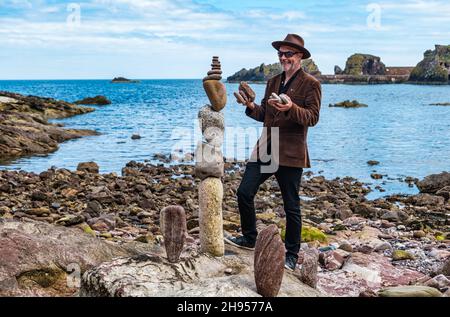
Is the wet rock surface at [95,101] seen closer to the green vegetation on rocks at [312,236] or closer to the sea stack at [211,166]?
the green vegetation on rocks at [312,236]

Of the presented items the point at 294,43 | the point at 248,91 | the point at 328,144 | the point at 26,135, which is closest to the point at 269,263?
the point at 248,91

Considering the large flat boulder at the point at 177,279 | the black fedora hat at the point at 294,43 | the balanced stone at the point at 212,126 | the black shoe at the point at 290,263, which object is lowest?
the black shoe at the point at 290,263

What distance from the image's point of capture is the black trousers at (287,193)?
7.51m

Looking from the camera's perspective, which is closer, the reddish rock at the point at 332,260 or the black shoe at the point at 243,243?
the black shoe at the point at 243,243

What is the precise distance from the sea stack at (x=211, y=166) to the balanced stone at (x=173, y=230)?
0.76 m

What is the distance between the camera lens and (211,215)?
294 inches

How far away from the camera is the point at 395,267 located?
9.26m

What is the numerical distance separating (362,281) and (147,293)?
12.0ft

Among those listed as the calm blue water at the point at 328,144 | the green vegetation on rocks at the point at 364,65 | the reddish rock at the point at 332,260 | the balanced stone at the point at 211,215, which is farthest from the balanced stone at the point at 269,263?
the green vegetation on rocks at the point at 364,65

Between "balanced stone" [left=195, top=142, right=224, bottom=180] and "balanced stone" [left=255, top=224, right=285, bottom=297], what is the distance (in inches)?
56.2

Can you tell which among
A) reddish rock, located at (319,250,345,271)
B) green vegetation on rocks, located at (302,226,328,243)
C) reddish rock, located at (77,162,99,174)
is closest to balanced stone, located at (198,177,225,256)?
reddish rock, located at (319,250,345,271)

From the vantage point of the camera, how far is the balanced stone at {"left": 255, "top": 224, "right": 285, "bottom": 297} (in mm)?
5992

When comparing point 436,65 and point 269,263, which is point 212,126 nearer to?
point 269,263
